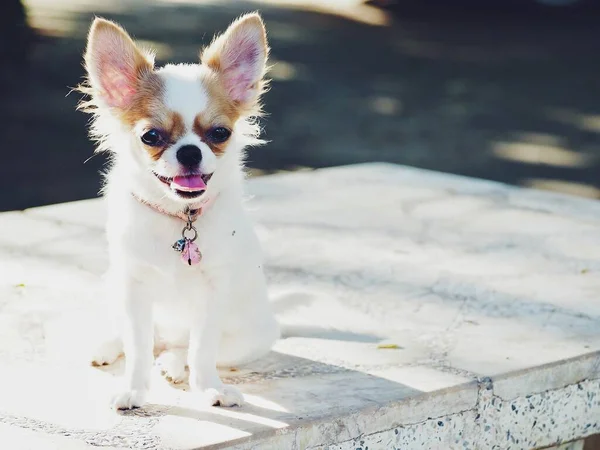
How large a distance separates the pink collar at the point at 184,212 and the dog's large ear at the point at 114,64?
9.5 inches

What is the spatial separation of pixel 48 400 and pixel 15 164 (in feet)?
14.4

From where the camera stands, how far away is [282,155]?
7.38 m

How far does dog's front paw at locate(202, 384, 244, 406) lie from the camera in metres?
2.68


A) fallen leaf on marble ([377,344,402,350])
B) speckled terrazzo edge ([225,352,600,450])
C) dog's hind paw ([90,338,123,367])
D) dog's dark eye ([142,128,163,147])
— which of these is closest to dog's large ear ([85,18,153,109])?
dog's dark eye ([142,128,163,147])

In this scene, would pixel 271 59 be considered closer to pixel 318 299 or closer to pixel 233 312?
pixel 318 299

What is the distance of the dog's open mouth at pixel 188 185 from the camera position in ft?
8.30

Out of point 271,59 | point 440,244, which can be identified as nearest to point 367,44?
point 271,59

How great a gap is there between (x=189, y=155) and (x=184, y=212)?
26 cm

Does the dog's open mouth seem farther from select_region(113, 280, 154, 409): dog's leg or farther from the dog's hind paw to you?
the dog's hind paw

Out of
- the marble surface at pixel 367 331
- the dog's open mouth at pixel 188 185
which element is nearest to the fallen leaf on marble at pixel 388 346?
the marble surface at pixel 367 331

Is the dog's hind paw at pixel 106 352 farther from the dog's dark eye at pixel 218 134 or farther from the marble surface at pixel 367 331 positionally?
the dog's dark eye at pixel 218 134

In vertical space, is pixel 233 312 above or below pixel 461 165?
below

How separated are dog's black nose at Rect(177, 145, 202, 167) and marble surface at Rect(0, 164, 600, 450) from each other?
2.02 ft

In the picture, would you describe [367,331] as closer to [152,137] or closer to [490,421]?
[490,421]
